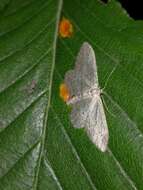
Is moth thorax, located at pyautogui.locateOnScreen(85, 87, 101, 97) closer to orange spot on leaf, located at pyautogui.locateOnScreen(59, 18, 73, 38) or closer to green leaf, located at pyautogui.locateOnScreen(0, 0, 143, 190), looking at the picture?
green leaf, located at pyautogui.locateOnScreen(0, 0, 143, 190)

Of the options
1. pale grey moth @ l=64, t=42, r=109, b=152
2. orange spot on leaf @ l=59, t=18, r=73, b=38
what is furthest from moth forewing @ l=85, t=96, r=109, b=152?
orange spot on leaf @ l=59, t=18, r=73, b=38

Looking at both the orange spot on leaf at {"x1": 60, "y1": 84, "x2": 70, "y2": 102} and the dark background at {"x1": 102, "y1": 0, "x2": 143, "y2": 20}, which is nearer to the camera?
the orange spot on leaf at {"x1": 60, "y1": 84, "x2": 70, "y2": 102}

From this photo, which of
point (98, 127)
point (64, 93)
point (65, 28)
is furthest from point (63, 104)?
point (65, 28)

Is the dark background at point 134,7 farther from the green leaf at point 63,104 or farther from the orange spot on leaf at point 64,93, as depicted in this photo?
the orange spot on leaf at point 64,93

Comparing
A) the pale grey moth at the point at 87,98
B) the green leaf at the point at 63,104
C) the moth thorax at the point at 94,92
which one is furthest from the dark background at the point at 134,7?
the moth thorax at the point at 94,92

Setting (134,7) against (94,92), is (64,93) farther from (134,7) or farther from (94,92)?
(134,7)

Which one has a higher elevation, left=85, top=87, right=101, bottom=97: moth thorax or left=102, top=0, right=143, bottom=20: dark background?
left=102, top=0, right=143, bottom=20: dark background
